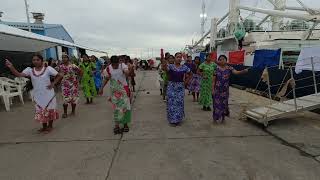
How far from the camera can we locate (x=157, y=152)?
520cm

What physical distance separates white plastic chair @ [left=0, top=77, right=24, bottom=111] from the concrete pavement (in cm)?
227

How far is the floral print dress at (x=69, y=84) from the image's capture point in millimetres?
8539

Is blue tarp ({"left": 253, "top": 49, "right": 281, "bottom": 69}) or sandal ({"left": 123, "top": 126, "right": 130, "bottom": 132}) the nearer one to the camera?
sandal ({"left": 123, "top": 126, "right": 130, "bottom": 132})

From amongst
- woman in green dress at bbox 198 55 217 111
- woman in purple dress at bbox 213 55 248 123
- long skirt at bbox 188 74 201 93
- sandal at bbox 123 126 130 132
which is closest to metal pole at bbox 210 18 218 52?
long skirt at bbox 188 74 201 93

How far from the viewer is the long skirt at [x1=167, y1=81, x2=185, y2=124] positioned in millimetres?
6996

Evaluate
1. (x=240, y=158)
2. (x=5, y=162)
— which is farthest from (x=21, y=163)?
(x=240, y=158)

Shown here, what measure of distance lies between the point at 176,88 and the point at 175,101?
0.92 ft

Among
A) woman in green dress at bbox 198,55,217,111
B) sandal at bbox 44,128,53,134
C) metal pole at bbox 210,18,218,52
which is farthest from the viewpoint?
metal pole at bbox 210,18,218,52

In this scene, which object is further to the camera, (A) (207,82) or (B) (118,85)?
(A) (207,82)

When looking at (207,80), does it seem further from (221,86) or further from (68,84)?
(68,84)

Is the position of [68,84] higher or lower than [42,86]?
lower

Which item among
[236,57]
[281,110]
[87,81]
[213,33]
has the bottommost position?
[281,110]

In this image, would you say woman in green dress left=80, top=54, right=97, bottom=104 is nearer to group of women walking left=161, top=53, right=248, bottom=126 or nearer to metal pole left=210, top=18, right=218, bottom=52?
group of women walking left=161, top=53, right=248, bottom=126

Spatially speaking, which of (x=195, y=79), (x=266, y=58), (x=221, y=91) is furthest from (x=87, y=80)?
(x=266, y=58)
